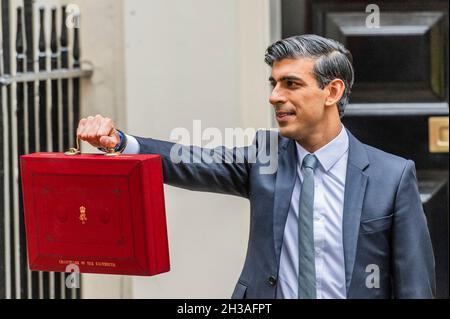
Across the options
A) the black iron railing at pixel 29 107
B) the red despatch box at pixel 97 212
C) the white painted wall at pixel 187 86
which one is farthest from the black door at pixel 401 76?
the red despatch box at pixel 97 212

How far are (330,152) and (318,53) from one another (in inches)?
12.5

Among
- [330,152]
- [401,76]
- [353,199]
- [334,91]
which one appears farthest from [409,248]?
[401,76]

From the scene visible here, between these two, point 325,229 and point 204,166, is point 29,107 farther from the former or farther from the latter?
point 325,229

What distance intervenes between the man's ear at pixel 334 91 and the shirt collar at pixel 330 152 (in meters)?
0.12

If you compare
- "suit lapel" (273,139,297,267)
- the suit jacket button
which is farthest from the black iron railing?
the suit jacket button

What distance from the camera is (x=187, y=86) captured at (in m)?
5.51

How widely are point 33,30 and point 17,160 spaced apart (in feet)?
1.87

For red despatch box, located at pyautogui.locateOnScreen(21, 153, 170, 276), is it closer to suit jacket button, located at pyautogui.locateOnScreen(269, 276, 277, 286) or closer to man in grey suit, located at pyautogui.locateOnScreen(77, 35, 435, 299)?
man in grey suit, located at pyautogui.locateOnScreen(77, 35, 435, 299)

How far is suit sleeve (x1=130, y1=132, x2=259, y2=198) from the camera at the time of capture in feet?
12.8

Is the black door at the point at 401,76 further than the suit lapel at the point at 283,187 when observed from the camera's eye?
Yes

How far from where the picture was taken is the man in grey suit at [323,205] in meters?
3.67

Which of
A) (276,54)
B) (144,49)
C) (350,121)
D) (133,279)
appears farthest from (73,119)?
(276,54)

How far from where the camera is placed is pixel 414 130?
577cm

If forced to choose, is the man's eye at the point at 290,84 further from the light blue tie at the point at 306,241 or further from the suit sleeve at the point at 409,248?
the suit sleeve at the point at 409,248
